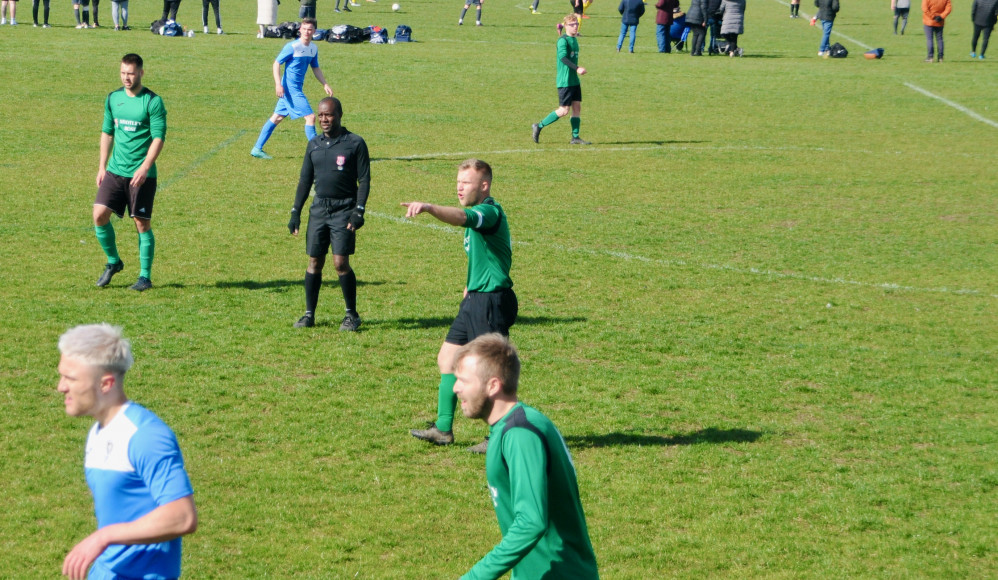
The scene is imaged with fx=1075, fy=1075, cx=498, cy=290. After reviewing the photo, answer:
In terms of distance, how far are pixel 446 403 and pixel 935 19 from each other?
3628cm

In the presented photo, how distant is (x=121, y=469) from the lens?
15.7 ft

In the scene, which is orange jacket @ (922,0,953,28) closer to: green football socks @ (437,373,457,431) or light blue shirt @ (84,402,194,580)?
green football socks @ (437,373,457,431)

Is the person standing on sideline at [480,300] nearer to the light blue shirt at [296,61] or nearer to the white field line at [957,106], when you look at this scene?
the light blue shirt at [296,61]

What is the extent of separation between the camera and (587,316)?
14156 mm

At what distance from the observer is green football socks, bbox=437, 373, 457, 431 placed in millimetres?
9805

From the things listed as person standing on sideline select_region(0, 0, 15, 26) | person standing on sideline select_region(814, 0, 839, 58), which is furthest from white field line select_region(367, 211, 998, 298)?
person standing on sideline select_region(0, 0, 15, 26)

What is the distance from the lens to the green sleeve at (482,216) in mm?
8227

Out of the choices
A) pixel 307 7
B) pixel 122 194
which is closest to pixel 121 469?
pixel 122 194

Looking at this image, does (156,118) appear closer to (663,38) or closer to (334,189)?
(334,189)

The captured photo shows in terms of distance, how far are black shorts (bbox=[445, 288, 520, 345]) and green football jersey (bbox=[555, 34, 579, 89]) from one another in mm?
15490

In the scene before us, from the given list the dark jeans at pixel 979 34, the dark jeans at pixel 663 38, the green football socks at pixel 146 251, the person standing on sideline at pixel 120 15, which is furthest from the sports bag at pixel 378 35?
the green football socks at pixel 146 251

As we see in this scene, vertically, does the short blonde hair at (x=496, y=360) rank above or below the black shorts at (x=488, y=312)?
above

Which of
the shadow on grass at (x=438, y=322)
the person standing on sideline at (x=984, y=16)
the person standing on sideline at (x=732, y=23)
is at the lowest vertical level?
the shadow on grass at (x=438, y=322)

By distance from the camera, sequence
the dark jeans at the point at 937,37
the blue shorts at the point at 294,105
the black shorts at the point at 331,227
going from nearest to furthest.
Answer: the black shorts at the point at 331,227, the blue shorts at the point at 294,105, the dark jeans at the point at 937,37
